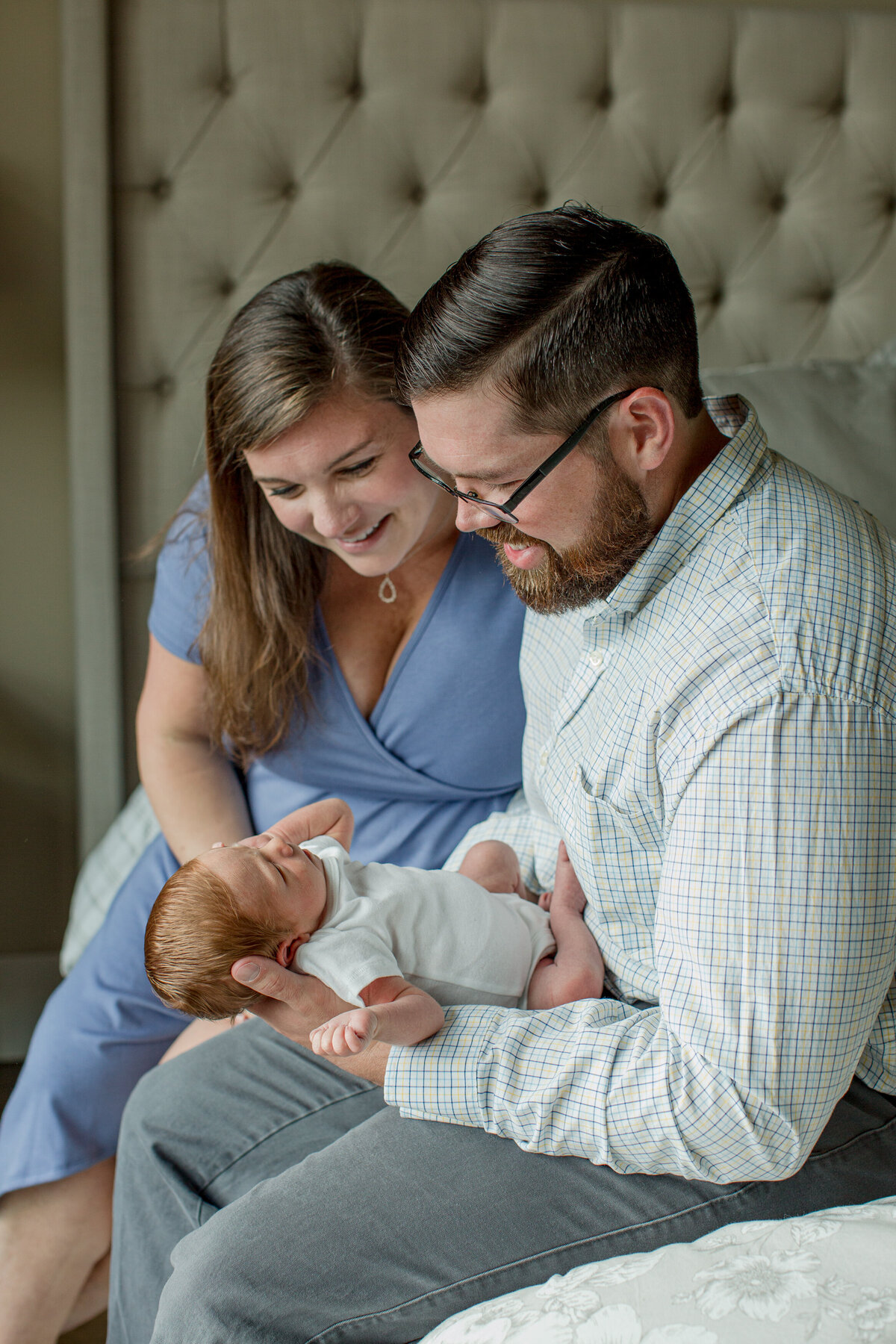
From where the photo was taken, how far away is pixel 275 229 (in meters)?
2.09

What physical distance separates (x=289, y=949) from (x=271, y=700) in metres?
0.47

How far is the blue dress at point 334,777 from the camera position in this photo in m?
1.59

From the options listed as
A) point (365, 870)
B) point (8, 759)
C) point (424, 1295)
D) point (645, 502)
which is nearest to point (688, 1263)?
point (424, 1295)

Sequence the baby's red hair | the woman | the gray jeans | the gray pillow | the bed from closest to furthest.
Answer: the gray jeans → the baby's red hair → the woman → the gray pillow → the bed

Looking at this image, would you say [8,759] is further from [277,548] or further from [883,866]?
[883,866]

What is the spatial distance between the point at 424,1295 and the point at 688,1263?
0.29m

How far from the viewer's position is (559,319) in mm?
1036

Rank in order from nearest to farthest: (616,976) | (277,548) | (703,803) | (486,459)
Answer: (703,803), (486,459), (616,976), (277,548)

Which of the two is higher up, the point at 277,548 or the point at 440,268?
the point at 440,268

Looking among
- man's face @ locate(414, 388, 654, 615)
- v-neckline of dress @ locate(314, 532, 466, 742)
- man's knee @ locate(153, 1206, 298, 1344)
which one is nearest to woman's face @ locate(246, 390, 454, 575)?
v-neckline of dress @ locate(314, 532, 466, 742)

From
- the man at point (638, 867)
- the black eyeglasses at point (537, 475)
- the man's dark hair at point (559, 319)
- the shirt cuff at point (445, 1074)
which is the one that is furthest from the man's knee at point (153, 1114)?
the man's dark hair at point (559, 319)

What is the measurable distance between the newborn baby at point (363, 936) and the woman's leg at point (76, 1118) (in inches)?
18.0

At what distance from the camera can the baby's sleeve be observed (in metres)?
1.15

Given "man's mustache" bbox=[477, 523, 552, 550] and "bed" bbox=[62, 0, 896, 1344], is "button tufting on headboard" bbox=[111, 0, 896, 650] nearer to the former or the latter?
"bed" bbox=[62, 0, 896, 1344]
